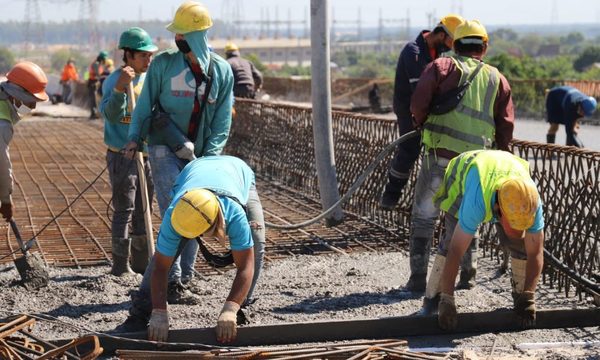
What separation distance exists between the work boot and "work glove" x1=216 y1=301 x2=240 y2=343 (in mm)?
1221

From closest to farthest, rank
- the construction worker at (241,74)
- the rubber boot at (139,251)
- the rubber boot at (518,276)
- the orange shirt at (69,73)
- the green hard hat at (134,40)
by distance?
the rubber boot at (518,276)
the green hard hat at (134,40)
the rubber boot at (139,251)
the construction worker at (241,74)
the orange shirt at (69,73)

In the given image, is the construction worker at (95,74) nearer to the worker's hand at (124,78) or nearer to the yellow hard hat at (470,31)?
the worker's hand at (124,78)

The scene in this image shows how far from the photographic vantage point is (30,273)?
22.9ft

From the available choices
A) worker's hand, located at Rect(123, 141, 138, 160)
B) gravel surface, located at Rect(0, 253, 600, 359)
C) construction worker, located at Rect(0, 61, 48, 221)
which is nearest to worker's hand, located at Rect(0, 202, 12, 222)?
construction worker, located at Rect(0, 61, 48, 221)

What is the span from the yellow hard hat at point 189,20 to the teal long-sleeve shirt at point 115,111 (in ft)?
2.50

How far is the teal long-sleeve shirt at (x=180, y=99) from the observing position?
6371 millimetres

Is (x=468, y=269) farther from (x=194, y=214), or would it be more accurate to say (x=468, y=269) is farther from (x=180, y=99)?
(x=194, y=214)

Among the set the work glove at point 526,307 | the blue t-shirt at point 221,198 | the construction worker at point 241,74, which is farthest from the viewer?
the construction worker at point 241,74

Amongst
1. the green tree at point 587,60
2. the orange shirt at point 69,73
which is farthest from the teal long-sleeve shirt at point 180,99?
the green tree at point 587,60

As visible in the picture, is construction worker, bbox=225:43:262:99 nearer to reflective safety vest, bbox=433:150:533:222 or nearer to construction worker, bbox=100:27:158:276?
construction worker, bbox=100:27:158:276

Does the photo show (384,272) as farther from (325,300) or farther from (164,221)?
(164,221)

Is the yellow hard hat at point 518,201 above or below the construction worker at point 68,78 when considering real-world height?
above

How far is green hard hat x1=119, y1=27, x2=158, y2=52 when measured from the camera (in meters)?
6.83

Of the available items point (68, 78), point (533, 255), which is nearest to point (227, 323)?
point (533, 255)
